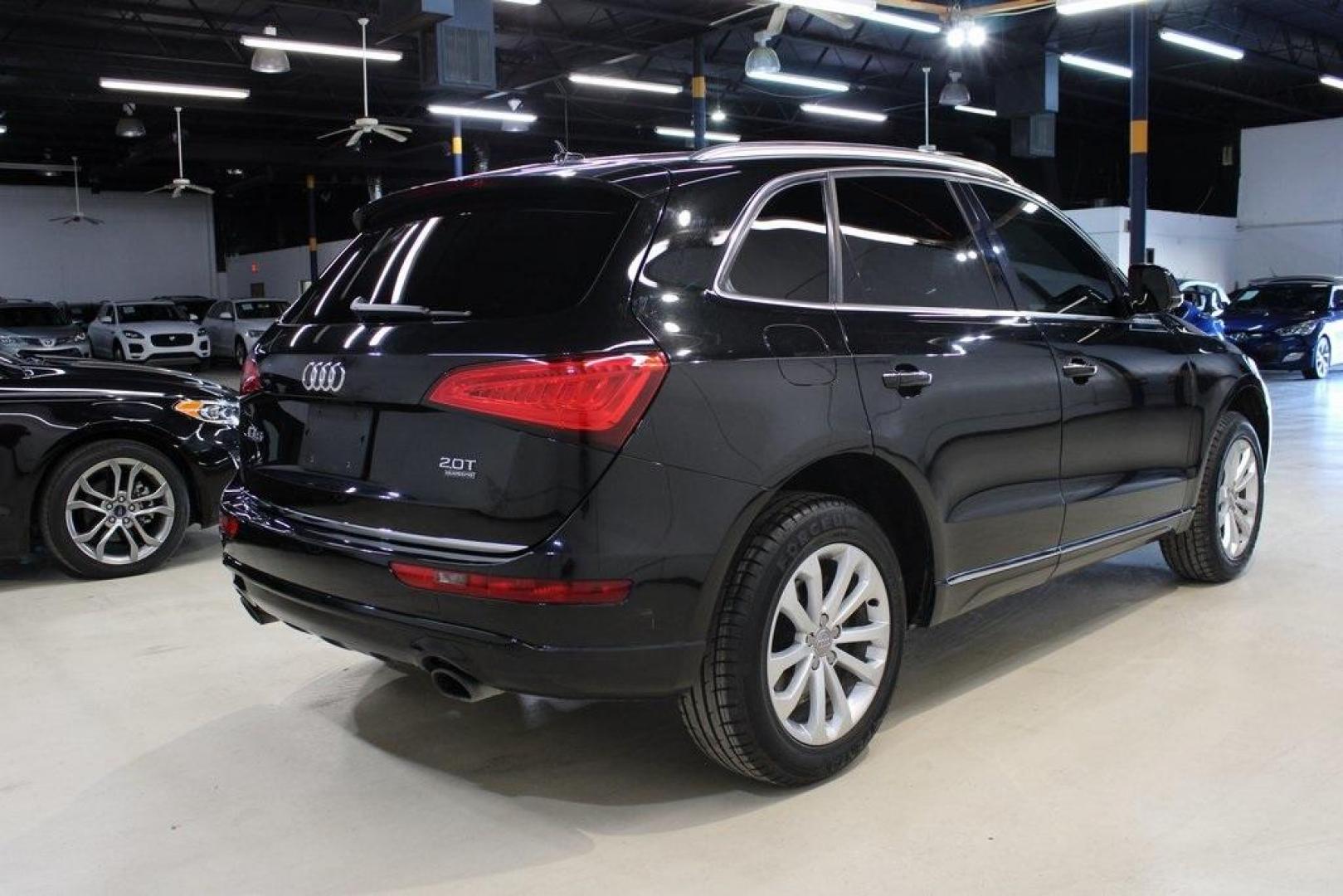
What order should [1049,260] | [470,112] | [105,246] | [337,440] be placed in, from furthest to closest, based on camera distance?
[105,246], [470,112], [1049,260], [337,440]

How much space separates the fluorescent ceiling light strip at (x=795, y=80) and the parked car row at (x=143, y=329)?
26.8 feet

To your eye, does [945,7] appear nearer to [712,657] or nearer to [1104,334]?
[1104,334]

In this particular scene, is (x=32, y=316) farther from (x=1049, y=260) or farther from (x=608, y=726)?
(x=1049, y=260)

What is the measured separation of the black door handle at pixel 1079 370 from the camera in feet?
11.5

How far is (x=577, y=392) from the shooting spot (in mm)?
2320

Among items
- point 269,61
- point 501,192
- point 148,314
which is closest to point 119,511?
point 501,192

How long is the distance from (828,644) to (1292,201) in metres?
26.6

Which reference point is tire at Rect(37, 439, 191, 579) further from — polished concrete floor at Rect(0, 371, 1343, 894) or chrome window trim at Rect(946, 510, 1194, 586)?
chrome window trim at Rect(946, 510, 1194, 586)

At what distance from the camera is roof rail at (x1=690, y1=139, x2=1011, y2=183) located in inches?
112

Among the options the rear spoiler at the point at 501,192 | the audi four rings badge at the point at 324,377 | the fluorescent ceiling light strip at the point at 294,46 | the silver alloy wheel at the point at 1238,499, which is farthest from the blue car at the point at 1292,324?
the audi four rings badge at the point at 324,377

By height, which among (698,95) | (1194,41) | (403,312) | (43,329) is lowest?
(403,312)

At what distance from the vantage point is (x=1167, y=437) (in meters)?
3.99

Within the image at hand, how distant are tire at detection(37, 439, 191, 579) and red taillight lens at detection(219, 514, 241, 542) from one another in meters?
2.37

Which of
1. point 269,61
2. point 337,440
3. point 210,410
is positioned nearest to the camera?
point 337,440
